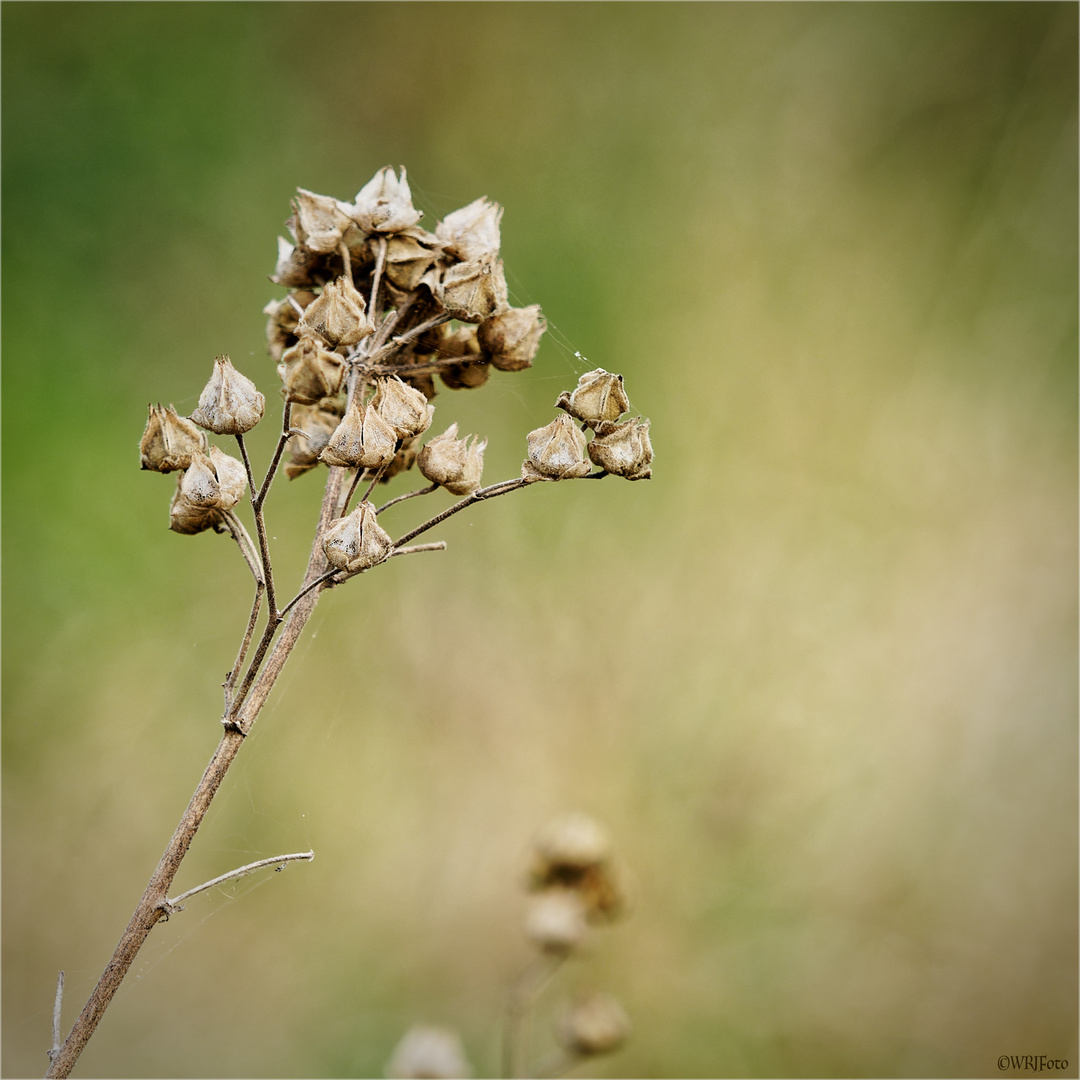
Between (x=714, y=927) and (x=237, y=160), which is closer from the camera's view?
(x=714, y=927)

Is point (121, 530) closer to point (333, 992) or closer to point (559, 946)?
point (333, 992)

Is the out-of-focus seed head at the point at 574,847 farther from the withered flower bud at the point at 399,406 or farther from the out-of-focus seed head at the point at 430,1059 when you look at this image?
the withered flower bud at the point at 399,406

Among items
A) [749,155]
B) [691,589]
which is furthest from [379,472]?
[749,155]

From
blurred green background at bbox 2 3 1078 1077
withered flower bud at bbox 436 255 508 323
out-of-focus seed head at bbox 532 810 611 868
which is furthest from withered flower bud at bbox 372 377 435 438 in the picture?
blurred green background at bbox 2 3 1078 1077

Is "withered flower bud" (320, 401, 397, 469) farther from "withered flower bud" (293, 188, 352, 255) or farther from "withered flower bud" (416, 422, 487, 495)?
"withered flower bud" (293, 188, 352, 255)

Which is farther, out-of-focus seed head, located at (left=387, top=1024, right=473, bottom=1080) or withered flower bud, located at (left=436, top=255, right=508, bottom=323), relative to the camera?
out-of-focus seed head, located at (left=387, top=1024, right=473, bottom=1080)

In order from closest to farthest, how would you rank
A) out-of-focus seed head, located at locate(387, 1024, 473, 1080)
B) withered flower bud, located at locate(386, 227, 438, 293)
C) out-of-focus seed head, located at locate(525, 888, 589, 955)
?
1. withered flower bud, located at locate(386, 227, 438, 293)
2. out-of-focus seed head, located at locate(387, 1024, 473, 1080)
3. out-of-focus seed head, located at locate(525, 888, 589, 955)
